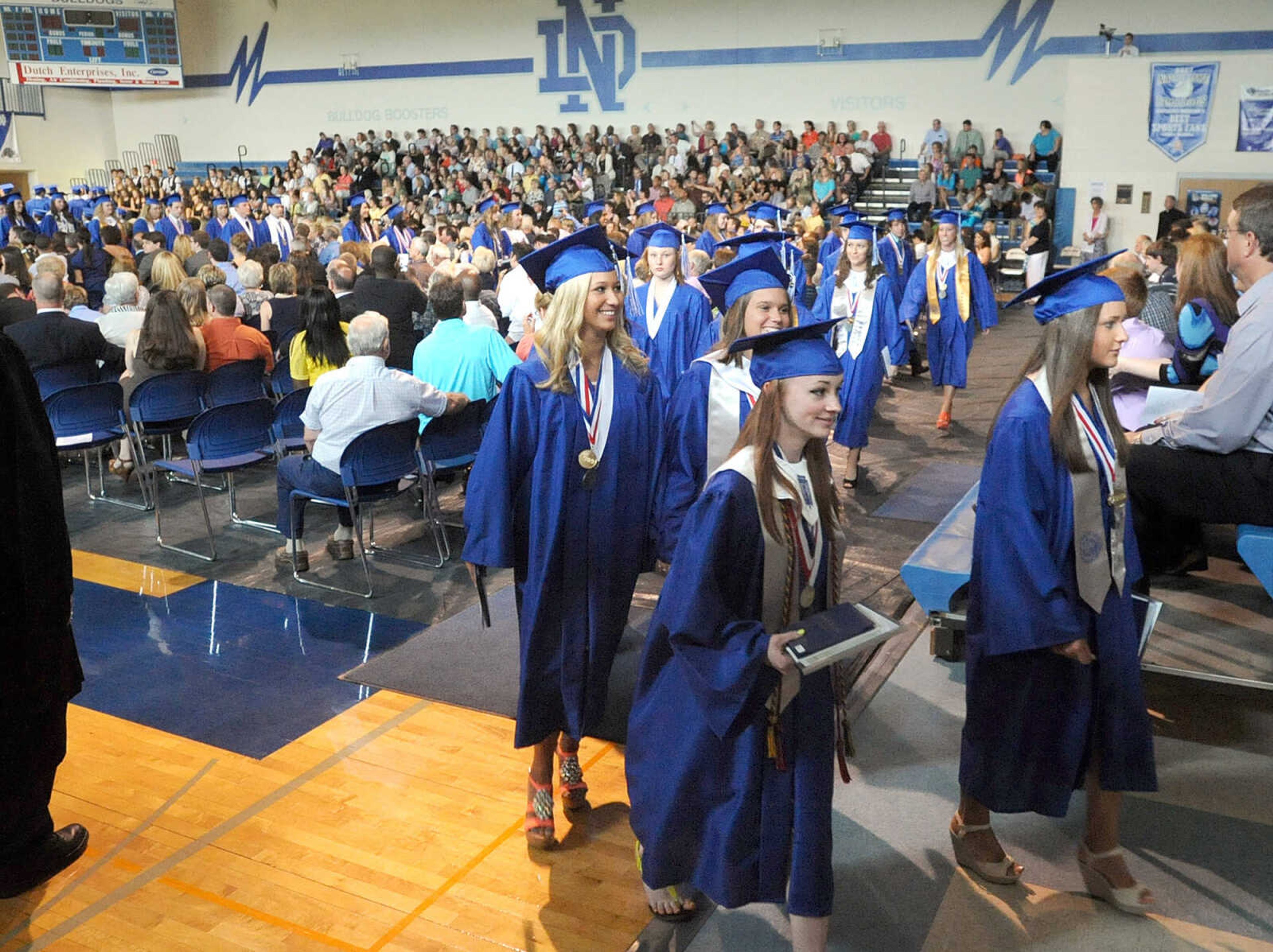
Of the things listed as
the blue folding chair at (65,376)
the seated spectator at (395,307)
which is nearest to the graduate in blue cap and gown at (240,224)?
the seated spectator at (395,307)

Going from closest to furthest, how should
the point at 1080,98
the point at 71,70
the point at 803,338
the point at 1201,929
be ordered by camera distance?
1. the point at 803,338
2. the point at 1201,929
3. the point at 1080,98
4. the point at 71,70

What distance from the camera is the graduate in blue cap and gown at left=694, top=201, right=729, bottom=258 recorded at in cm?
1129

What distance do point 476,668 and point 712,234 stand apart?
24.8 ft

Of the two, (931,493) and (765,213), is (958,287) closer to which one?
(765,213)

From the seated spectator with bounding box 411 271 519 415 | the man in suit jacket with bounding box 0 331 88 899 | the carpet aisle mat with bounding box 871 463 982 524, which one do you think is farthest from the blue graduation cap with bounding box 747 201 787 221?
the man in suit jacket with bounding box 0 331 88 899

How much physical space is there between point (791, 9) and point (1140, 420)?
21.6m

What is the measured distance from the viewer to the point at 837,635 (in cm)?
241

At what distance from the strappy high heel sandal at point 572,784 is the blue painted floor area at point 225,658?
1187 millimetres

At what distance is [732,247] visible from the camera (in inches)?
253

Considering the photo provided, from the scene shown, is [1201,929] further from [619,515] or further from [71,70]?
[71,70]

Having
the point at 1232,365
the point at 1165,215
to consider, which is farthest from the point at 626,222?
the point at 1232,365

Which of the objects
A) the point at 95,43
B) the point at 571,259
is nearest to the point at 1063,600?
the point at 571,259

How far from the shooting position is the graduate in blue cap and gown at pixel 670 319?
21.5 ft

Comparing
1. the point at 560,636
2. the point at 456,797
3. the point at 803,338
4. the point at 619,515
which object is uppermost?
the point at 803,338
